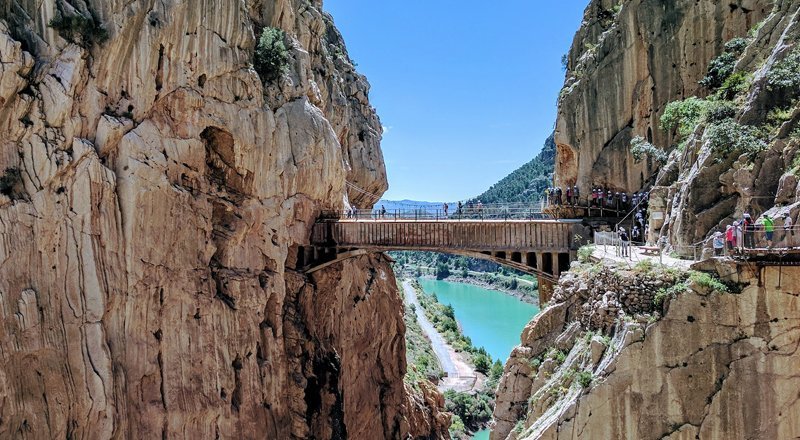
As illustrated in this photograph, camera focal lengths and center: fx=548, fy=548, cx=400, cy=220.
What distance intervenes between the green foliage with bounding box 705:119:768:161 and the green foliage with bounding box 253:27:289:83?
17.8 metres

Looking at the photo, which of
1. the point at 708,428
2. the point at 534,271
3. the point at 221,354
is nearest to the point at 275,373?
the point at 221,354

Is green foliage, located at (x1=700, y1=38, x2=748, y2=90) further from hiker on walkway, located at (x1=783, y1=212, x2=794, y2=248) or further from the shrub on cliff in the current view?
hiker on walkway, located at (x1=783, y1=212, x2=794, y2=248)

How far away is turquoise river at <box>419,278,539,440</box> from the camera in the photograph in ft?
284

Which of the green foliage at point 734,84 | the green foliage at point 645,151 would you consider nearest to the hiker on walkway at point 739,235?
the green foliage at point 734,84

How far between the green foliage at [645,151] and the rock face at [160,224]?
13336 mm

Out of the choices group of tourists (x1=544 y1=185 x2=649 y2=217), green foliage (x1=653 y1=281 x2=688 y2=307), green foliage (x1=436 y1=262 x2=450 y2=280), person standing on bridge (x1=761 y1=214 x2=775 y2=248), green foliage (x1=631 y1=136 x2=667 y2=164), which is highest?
green foliage (x1=631 y1=136 x2=667 y2=164)

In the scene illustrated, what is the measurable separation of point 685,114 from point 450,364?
170 feet

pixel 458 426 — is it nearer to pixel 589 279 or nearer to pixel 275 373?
pixel 275 373

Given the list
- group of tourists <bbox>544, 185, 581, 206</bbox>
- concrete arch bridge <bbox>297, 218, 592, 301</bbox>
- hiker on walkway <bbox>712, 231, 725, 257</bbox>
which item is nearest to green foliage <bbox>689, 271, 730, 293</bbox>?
hiker on walkway <bbox>712, 231, 725, 257</bbox>

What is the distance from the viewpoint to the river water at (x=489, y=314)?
86338 mm

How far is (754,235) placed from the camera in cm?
1140

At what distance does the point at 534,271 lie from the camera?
22.2 metres

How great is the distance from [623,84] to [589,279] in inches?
523

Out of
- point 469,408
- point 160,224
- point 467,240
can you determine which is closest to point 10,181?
point 160,224
